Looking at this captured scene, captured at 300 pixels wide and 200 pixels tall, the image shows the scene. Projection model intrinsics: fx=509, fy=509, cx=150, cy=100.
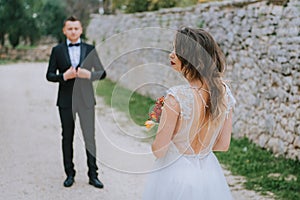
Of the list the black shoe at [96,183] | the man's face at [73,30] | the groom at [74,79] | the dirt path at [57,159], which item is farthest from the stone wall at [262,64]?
the black shoe at [96,183]

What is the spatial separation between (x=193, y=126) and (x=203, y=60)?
37cm

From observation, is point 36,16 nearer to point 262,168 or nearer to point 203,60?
point 262,168

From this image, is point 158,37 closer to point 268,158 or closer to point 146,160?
point 268,158

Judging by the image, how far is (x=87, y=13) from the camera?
27969 millimetres

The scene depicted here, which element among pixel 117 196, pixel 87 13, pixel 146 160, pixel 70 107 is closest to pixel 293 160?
pixel 117 196

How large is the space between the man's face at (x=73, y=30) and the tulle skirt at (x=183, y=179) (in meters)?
2.47

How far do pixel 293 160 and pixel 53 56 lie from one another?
10.8 feet

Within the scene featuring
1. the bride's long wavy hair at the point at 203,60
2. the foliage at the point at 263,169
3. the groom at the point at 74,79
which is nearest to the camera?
the bride's long wavy hair at the point at 203,60

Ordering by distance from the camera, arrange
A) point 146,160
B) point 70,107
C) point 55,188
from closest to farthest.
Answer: point 146,160
point 70,107
point 55,188

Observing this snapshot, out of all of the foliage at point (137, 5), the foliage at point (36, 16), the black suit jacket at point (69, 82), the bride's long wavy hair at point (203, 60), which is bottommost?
the foliage at point (36, 16)

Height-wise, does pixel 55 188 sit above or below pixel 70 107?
below

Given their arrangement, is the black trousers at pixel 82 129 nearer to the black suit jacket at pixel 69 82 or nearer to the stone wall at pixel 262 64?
the black suit jacket at pixel 69 82

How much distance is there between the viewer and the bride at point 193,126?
266 centimetres

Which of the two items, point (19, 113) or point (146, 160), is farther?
point (19, 113)
